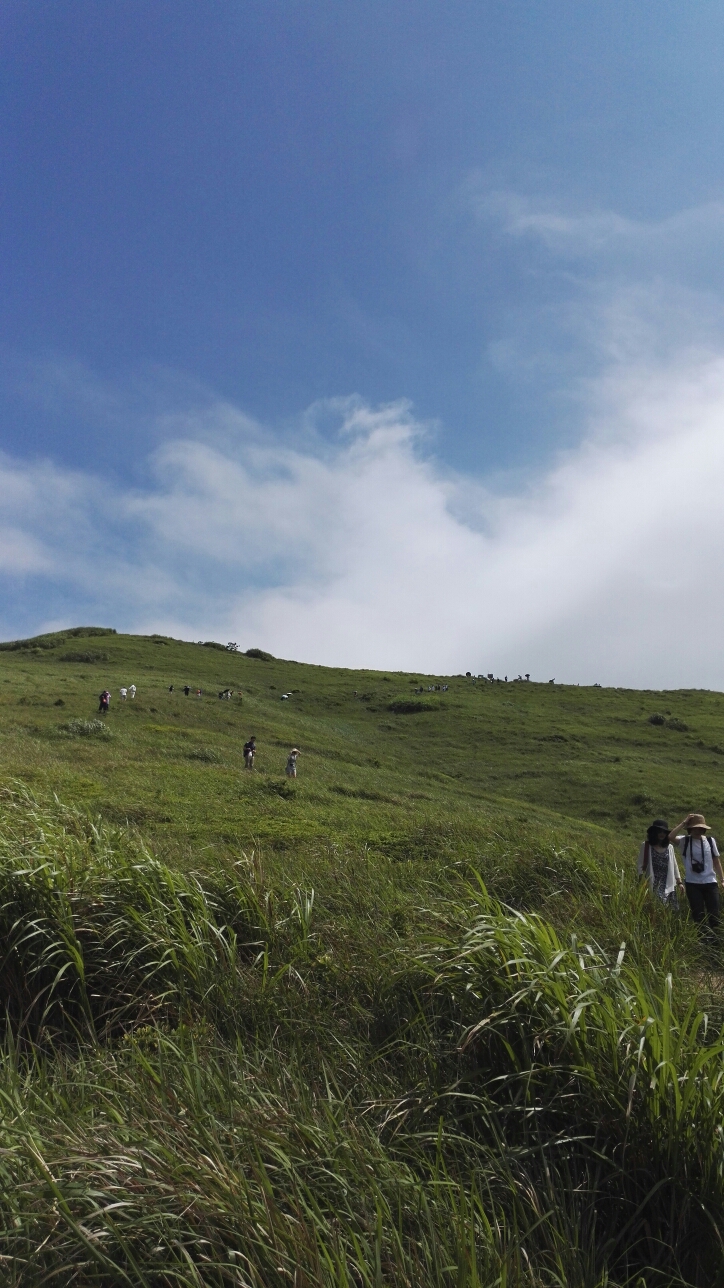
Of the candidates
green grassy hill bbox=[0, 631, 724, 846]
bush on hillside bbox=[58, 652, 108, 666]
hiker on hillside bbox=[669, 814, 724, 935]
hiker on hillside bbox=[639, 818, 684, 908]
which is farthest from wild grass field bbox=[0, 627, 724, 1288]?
bush on hillside bbox=[58, 652, 108, 666]

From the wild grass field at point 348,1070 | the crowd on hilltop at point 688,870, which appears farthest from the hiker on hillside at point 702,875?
the wild grass field at point 348,1070

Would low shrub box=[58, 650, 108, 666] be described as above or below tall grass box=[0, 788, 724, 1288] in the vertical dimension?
above

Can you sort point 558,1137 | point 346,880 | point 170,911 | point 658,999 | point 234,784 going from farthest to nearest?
point 234,784, point 346,880, point 170,911, point 658,999, point 558,1137

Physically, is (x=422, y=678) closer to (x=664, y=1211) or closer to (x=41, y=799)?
(x=41, y=799)

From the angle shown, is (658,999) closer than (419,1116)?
No

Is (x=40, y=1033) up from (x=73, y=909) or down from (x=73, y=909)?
down

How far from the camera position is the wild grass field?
3178 mm

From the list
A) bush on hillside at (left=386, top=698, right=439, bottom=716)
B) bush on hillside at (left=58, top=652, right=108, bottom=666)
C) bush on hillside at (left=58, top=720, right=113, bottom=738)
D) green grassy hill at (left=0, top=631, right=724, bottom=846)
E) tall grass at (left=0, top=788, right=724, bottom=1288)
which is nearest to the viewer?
tall grass at (left=0, top=788, right=724, bottom=1288)

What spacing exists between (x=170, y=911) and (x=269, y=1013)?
136cm

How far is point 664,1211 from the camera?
366 centimetres

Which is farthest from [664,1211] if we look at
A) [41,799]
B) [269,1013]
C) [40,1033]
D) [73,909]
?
[41,799]

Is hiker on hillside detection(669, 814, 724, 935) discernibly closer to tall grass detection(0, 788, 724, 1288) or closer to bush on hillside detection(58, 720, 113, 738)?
tall grass detection(0, 788, 724, 1288)

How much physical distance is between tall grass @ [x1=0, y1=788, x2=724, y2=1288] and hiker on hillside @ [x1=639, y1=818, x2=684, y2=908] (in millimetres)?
2708

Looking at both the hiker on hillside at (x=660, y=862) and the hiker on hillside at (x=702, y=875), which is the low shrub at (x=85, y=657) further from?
the hiker on hillside at (x=702, y=875)
